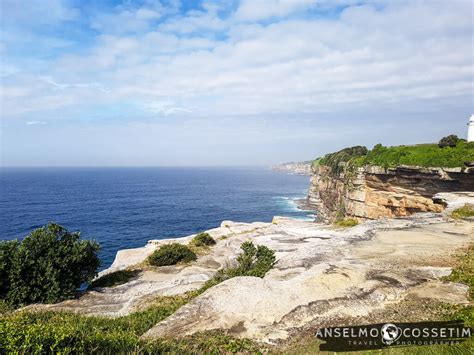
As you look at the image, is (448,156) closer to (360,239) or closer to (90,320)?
(360,239)

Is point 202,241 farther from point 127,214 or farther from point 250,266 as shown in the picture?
point 127,214

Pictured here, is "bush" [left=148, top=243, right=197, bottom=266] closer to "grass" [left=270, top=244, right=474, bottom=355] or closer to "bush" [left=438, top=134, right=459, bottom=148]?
"grass" [left=270, top=244, right=474, bottom=355]

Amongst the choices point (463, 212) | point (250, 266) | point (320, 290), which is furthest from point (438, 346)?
point (463, 212)

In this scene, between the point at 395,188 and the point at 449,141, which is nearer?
the point at 449,141

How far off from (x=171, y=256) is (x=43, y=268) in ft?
35.9

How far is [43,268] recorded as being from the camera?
1806 cm

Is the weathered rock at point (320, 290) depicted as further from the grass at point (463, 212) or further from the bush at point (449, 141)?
the bush at point (449, 141)

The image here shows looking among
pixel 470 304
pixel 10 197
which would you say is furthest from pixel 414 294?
pixel 10 197

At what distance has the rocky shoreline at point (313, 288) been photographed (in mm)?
10289

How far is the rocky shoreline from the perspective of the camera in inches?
405

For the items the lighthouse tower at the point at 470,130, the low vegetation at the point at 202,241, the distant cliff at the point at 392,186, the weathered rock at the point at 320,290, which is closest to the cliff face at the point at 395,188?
the distant cliff at the point at 392,186

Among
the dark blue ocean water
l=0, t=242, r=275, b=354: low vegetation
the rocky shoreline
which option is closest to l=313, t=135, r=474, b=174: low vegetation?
the rocky shoreline

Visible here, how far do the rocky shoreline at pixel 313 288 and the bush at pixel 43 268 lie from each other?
1.37 meters

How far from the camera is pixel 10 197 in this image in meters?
115
